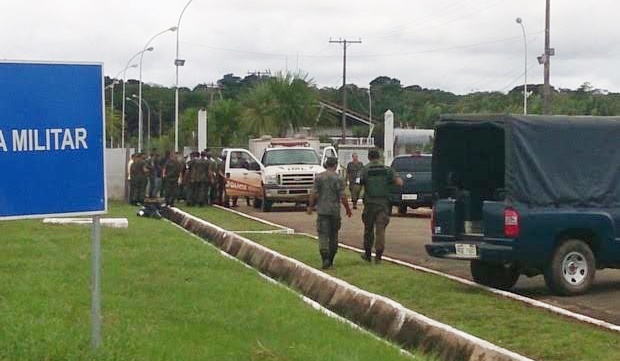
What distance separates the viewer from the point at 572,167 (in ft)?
51.4

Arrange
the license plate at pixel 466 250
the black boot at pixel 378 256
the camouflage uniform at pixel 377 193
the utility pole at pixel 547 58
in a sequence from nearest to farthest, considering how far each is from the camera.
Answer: the license plate at pixel 466 250, the camouflage uniform at pixel 377 193, the black boot at pixel 378 256, the utility pole at pixel 547 58

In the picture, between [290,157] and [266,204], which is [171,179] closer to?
[266,204]

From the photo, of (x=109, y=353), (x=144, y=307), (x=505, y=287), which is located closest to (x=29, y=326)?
(x=109, y=353)

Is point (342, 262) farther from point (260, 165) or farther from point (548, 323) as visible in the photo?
point (260, 165)

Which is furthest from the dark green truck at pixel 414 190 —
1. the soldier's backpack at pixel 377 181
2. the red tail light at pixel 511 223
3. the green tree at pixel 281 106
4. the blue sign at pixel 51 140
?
the green tree at pixel 281 106

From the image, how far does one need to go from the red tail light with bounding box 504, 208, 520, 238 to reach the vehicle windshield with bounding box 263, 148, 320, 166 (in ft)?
72.5

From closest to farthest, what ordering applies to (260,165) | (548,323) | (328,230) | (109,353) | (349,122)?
(109,353)
(548,323)
(328,230)
(260,165)
(349,122)

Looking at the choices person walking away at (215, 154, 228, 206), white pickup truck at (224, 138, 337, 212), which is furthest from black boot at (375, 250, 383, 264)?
person walking away at (215, 154, 228, 206)

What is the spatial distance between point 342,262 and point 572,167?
459 cm

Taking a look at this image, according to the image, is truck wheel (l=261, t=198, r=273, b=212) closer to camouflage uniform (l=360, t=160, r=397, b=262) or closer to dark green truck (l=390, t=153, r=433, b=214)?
dark green truck (l=390, t=153, r=433, b=214)

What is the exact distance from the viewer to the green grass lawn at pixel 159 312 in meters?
9.91

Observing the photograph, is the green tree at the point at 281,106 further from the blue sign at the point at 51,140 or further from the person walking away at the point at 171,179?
the blue sign at the point at 51,140

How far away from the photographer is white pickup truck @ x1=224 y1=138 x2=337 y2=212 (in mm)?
35906

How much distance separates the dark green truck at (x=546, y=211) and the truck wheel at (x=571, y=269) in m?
0.01
